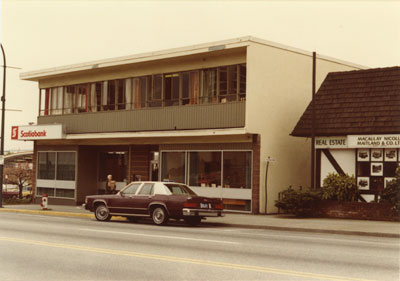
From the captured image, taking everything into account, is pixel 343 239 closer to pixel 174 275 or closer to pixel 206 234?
pixel 206 234

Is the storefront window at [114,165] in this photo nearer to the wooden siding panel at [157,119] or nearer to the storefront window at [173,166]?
the wooden siding panel at [157,119]

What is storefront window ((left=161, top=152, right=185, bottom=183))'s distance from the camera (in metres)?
30.6

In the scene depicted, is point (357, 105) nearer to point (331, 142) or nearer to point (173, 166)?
point (331, 142)

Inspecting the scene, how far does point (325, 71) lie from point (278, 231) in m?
13.3

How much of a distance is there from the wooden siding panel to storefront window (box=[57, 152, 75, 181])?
1809 mm

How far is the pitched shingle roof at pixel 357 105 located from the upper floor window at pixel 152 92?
11.5ft

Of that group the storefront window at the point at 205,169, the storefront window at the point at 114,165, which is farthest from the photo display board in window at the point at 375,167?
the storefront window at the point at 114,165

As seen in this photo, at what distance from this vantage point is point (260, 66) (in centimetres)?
2742

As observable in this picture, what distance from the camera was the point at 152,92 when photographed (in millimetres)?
31766

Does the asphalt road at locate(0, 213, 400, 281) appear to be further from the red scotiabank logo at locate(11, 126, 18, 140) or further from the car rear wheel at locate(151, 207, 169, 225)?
the red scotiabank logo at locate(11, 126, 18, 140)

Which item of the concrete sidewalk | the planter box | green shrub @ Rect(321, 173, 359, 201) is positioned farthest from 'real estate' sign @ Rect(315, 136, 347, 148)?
the concrete sidewalk

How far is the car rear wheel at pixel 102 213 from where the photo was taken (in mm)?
23000

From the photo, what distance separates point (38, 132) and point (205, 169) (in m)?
12.0

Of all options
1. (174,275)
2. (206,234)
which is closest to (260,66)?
(206,234)
